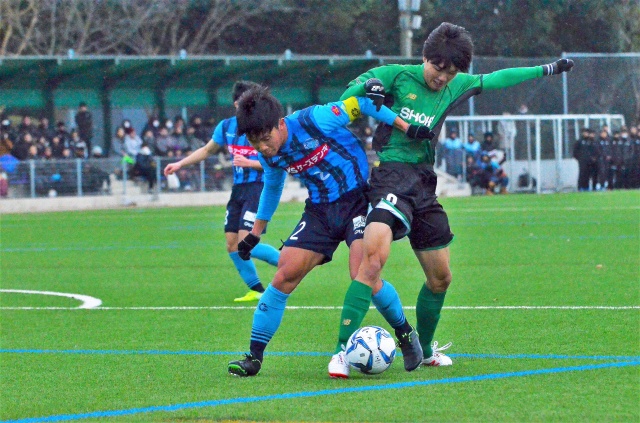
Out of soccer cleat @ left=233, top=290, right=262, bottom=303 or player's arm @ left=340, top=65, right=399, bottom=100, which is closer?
player's arm @ left=340, top=65, right=399, bottom=100

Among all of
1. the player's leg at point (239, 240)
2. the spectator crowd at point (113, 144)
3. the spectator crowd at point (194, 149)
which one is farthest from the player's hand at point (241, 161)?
the spectator crowd at point (194, 149)

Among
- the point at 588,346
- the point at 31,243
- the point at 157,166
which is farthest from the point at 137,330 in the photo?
the point at 157,166

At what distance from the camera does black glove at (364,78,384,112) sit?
6746 mm

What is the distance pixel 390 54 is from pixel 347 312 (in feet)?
144

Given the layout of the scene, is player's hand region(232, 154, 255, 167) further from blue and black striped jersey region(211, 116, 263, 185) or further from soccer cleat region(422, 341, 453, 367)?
soccer cleat region(422, 341, 453, 367)

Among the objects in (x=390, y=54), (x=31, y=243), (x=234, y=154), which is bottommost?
(x=31, y=243)

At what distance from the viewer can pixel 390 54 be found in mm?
49969

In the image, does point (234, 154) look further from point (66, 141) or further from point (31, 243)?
point (66, 141)

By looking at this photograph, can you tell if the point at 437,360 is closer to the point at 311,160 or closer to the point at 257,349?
the point at 257,349

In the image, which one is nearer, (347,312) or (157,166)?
(347,312)

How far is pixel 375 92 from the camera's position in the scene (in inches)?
266

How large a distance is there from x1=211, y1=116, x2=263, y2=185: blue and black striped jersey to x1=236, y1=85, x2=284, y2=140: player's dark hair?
14.5 feet

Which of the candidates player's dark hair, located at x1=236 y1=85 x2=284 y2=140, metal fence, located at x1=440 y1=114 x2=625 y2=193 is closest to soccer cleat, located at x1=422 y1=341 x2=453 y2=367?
player's dark hair, located at x1=236 y1=85 x2=284 y2=140

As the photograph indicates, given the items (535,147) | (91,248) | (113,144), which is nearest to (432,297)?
(91,248)
